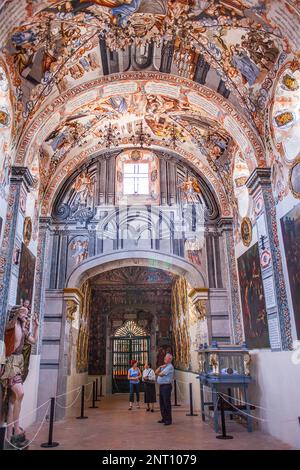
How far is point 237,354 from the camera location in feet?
30.9

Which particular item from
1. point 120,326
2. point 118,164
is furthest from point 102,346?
point 118,164

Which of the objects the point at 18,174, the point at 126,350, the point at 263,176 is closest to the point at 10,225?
the point at 18,174

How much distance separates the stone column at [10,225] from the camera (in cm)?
782

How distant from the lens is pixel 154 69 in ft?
33.3

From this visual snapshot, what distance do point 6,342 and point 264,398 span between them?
19.8 feet

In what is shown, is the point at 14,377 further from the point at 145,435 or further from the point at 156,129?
the point at 156,129

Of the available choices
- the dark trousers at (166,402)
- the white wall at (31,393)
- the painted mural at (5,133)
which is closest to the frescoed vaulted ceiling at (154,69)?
the painted mural at (5,133)

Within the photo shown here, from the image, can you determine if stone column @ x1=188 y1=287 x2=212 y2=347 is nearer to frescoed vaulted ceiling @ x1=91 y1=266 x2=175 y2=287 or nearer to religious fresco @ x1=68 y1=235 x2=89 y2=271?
religious fresco @ x1=68 y1=235 x2=89 y2=271

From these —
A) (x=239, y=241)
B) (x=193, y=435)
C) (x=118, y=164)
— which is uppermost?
(x=118, y=164)

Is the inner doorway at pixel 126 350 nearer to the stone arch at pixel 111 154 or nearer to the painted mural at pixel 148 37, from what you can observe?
the stone arch at pixel 111 154

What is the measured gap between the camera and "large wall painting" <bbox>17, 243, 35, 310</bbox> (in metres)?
9.38

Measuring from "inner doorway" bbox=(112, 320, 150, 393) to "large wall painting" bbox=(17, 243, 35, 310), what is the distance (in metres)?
11.5

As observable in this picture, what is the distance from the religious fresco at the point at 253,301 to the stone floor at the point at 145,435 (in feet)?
7.12
